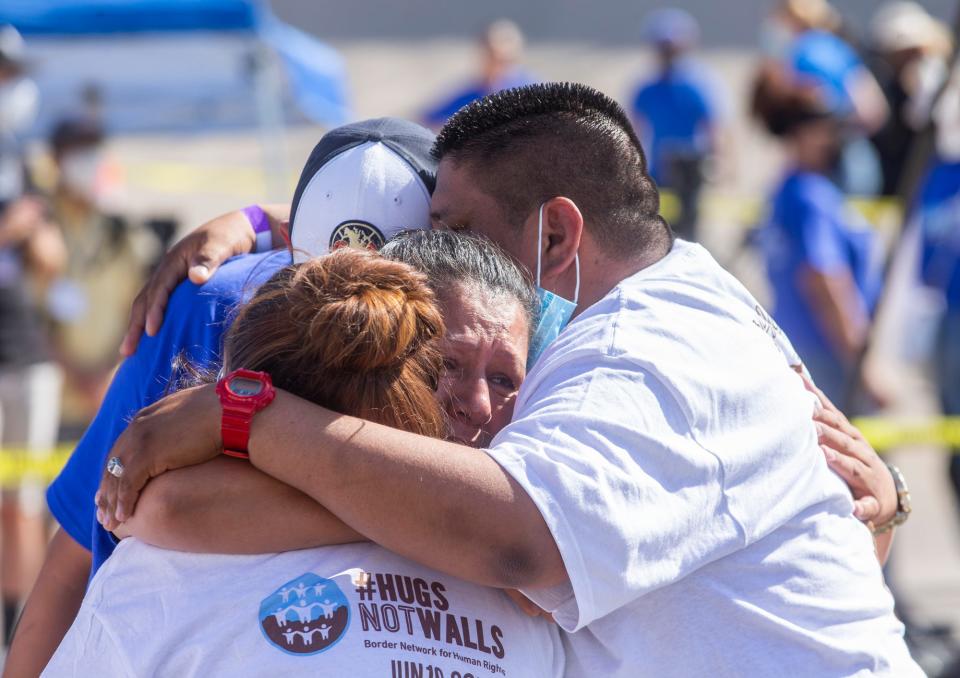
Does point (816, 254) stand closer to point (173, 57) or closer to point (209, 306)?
point (209, 306)

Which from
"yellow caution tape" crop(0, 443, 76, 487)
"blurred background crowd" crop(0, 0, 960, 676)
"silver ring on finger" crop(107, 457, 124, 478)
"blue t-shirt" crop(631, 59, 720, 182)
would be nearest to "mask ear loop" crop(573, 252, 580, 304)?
"silver ring on finger" crop(107, 457, 124, 478)

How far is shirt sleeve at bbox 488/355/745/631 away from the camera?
6.20 ft

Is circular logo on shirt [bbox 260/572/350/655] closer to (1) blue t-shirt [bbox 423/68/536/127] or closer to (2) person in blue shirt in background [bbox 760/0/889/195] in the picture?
(2) person in blue shirt in background [bbox 760/0/889/195]

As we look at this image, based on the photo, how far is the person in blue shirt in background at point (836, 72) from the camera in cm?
779

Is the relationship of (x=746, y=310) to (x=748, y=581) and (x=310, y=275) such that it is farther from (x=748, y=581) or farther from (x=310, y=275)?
(x=310, y=275)

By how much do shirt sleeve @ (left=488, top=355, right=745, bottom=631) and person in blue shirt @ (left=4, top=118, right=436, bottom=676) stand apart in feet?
1.98

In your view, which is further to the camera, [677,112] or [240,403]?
[677,112]

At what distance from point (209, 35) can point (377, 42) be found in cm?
853

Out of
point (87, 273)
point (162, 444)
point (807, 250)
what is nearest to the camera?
point (162, 444)

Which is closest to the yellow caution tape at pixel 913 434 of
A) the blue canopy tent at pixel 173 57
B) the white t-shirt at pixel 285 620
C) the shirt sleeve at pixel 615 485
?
the shirt sleeve at pixel 615 485

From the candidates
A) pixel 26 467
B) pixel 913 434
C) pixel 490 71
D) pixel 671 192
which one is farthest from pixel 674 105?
pixel 26 467

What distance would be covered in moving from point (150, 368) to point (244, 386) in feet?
2.08

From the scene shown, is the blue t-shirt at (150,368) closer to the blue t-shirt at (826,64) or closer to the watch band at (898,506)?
the watch band at (898,506)

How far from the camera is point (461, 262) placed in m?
2.28
